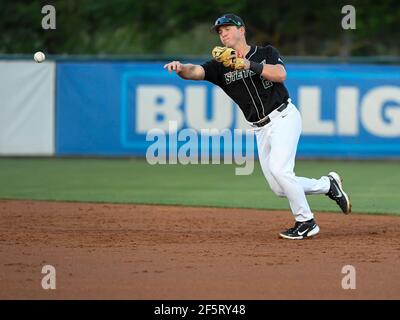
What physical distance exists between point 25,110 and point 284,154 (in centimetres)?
1053

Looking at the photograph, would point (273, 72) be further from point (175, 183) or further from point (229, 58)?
point (175, 183)

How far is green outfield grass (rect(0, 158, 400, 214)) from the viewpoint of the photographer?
40.9ft

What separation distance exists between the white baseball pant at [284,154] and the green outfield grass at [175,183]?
2.77m

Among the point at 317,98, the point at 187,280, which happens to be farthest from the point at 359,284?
the point at 317,98

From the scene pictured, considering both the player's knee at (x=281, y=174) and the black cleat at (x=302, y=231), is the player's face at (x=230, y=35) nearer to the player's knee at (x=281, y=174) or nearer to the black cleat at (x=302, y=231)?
the player's knee at (x=281, y=174)

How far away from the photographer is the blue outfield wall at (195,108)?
17.9 m

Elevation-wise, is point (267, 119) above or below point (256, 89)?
below

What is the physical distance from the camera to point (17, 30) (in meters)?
25.8

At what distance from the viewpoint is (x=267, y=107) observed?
8742 millimetres

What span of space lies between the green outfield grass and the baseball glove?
12.3 feet

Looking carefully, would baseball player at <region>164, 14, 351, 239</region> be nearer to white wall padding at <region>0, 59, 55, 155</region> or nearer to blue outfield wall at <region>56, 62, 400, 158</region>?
blue outfield wall at <region>56, 62, 400, 158</region>
